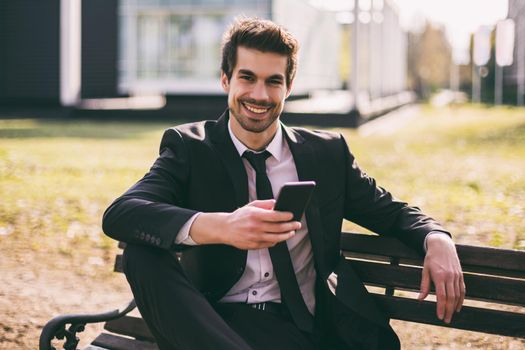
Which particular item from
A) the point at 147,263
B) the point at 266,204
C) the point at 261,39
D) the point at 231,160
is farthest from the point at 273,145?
the point at 147,263

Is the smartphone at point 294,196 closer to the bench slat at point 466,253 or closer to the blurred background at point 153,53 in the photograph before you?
the bench slat at point 466,253

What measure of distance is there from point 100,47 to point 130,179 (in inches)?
1061

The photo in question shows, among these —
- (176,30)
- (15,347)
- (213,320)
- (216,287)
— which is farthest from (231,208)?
(176,30)

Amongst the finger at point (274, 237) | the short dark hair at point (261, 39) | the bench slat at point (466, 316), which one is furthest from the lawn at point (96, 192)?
the finger at point (274, 237)

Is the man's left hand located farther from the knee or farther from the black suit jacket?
the knee

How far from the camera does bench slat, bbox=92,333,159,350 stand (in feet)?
11.5

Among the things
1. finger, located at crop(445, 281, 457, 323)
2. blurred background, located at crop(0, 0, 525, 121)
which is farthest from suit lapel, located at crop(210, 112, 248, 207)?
blurred background, located at crop(0, 0, 525, 121)

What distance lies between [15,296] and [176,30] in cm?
3073

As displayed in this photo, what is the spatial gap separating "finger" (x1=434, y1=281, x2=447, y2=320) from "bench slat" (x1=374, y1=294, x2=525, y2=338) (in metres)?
0.15

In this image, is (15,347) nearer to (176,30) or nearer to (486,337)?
(486,337)

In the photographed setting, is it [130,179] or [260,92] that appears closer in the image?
[260,92]

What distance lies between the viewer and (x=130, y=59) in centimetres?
3588

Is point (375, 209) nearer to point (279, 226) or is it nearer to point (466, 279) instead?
point (466, 279)

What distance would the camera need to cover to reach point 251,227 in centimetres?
253
